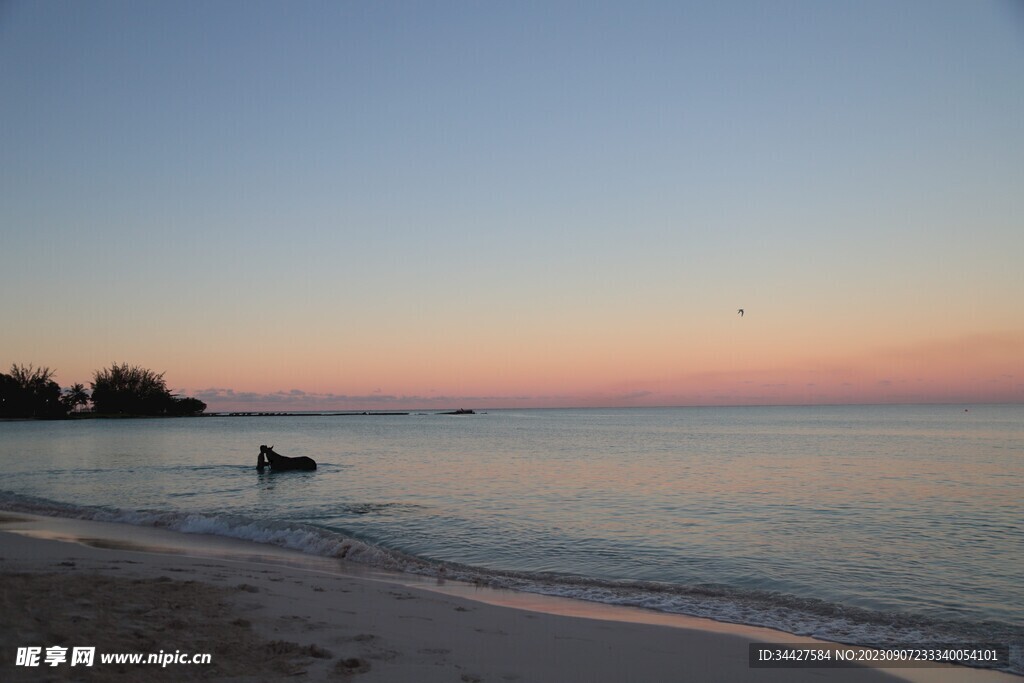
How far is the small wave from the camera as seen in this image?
30.0 ft

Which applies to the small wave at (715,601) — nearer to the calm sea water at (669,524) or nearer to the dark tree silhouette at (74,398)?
the calm sea water at (669,524)

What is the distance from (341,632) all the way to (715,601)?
6.54 metres

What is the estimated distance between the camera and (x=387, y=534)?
16.6m

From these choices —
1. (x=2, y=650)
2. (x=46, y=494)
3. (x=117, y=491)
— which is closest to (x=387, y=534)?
(x=2, y=650)

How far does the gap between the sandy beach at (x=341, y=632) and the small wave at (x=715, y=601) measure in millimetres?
629

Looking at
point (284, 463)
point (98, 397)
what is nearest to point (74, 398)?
point (98, 397)

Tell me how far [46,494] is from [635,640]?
85.3 feet

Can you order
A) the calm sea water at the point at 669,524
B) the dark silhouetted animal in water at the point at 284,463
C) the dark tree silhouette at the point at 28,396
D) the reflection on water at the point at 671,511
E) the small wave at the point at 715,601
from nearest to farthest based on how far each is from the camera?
the small wave at the point at 715,601, the calm sea water at the point at 669,524, the reflection on water at the point at 671,511, the dark silhouetted animal in water at the point at 284,463, the dark tree silhouette at the point at 28,396

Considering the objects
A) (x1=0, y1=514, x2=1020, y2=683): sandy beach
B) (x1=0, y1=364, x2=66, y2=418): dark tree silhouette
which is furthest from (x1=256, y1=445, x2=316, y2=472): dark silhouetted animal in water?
(x1=0, y1=364, x2=66, y2=418): dark tree silhouette

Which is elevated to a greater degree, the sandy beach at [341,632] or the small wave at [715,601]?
the sandy beach at [341,632]

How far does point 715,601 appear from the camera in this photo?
1076 cm

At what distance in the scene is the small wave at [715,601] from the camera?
916 cm

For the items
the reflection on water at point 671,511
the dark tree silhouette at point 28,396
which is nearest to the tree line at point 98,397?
the dark tree silhouette at point 28,396

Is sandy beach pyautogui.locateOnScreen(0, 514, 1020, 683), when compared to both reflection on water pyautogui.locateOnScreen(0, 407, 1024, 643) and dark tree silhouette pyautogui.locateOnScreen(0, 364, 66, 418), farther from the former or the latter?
dark tree silhouette pyautogui.locateOnScreen(0, 364, 66, 418)
